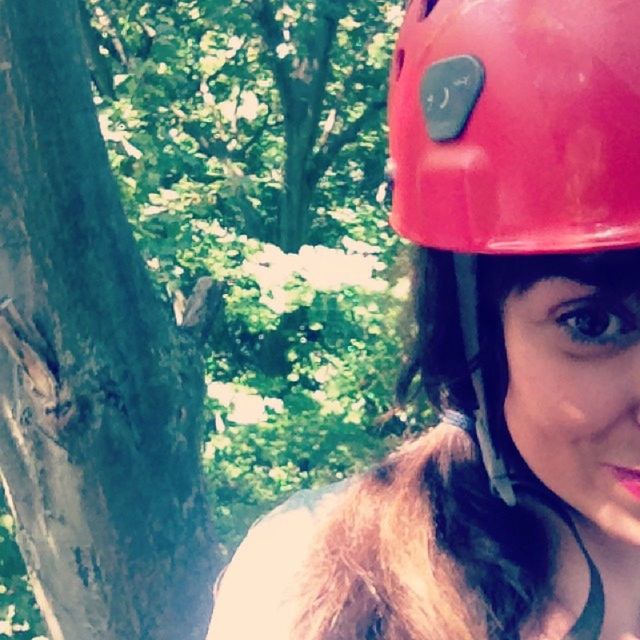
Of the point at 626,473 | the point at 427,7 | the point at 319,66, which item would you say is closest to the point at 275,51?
the point at 319,66

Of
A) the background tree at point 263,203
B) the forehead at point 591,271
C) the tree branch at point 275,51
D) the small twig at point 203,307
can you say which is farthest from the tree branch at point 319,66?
the forehead at point 591,271

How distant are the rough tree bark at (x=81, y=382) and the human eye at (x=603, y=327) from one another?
4.46 feet

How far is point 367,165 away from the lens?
7715 mm

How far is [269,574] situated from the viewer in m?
1.21

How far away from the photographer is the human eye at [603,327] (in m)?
0.96

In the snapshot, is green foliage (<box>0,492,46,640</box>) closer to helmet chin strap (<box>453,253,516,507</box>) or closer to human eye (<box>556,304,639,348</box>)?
helmet chin strap (<box>453,253,516,507</box>)

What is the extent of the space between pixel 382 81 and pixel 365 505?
6.12 m

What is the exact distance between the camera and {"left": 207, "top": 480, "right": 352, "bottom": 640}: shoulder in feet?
3.84

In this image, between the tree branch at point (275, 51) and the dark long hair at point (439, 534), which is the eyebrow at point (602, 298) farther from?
the tree branch at point (275, 51)

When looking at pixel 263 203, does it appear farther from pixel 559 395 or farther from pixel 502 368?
pixel 559 395

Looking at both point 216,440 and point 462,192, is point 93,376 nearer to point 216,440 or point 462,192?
point 462,192

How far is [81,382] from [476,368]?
1135 millimetres

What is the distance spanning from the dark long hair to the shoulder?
0.08ft

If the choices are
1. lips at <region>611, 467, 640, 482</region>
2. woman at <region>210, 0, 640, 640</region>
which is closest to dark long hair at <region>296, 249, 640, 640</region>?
woman at <region>210, 0, 640, 640</region>
